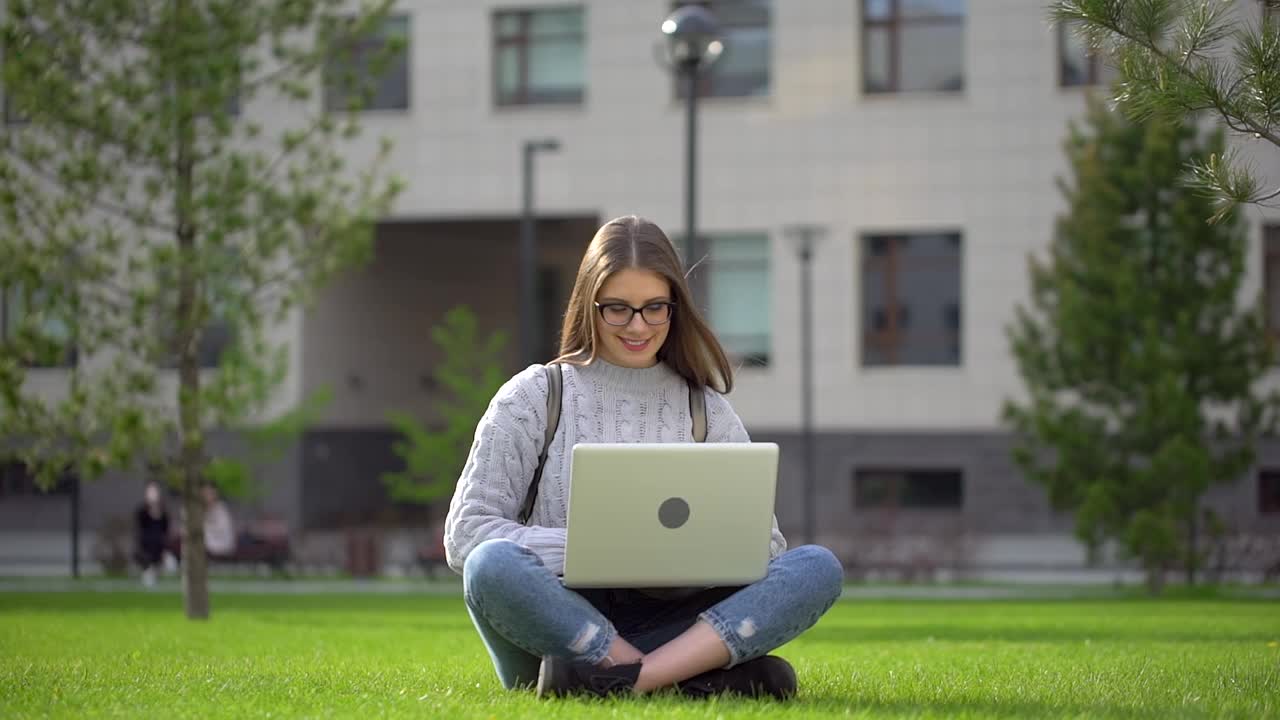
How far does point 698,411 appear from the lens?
6.54 meters

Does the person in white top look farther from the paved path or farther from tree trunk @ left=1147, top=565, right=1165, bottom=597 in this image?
tree trunk @ left=1147, top=565, right=1165, bottom=597

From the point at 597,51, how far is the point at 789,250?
17.4 ft

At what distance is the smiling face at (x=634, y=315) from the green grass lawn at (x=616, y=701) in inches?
48.3

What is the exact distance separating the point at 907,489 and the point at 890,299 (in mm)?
3504

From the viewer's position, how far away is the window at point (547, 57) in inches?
1396

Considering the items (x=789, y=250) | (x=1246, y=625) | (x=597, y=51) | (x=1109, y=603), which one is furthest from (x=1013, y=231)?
(x=1246, y=625)

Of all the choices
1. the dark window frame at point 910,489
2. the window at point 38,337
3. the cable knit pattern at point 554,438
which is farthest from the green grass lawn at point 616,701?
the dark window frame at point 910,489

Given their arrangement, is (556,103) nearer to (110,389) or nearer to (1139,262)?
(1139,262)

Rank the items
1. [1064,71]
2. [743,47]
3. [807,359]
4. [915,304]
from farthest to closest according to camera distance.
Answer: [743,47]
[915,304]
[1064,71]
[807,359]

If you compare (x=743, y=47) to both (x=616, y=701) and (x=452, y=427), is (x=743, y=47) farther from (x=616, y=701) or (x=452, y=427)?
(x=616, y=701)

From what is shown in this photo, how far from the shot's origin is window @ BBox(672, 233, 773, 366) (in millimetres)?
34375

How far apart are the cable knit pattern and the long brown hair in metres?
0.06

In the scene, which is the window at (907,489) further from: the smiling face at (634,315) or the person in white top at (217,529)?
the smiling face at (634,315)

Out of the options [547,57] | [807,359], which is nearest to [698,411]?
[807,359]
